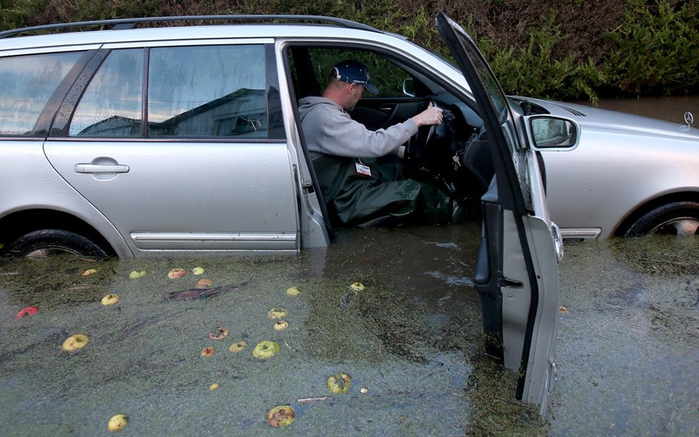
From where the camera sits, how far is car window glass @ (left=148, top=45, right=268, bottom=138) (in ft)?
10.6

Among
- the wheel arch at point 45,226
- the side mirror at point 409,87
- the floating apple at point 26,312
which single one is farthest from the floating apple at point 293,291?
the side mirror at point 409,87

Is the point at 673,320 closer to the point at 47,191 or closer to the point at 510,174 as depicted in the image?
the point at 510,174

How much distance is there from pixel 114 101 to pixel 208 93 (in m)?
0.52

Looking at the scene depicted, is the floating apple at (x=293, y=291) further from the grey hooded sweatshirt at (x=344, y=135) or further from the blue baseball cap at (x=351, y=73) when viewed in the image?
the blue baseball cap at (x=351, y=73)

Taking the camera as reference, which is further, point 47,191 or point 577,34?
point 577,34

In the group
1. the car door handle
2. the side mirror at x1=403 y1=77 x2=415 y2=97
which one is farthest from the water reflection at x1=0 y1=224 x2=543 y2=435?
the side mirror at x1=403 y1=77 x2=415 y2=97

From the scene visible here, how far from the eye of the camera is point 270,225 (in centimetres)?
333

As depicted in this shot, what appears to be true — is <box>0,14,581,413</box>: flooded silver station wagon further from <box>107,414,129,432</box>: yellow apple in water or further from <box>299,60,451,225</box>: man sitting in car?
<box>107,414,129,432</box>: yellow apple in water

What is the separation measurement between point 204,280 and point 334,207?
91 centimetres

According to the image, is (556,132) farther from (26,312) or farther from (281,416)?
(26,312)

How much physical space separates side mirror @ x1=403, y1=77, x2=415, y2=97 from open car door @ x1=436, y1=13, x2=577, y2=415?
2601 mm

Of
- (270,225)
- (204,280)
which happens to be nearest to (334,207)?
(270,225)

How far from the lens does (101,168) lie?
10.5 feet

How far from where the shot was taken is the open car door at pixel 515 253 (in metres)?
1.95
